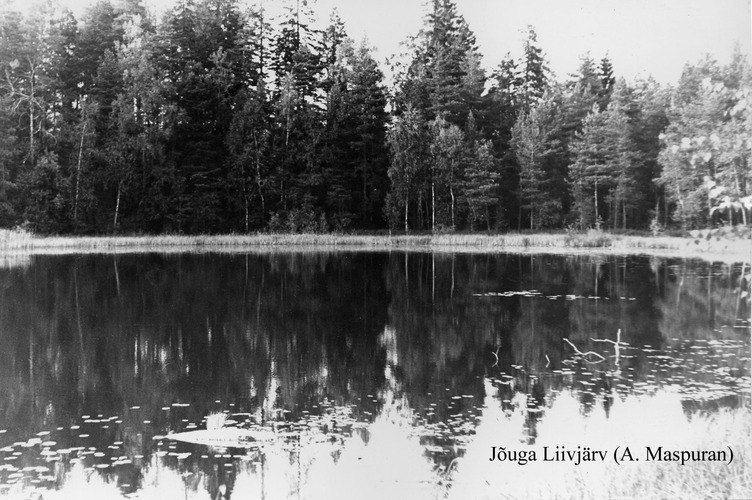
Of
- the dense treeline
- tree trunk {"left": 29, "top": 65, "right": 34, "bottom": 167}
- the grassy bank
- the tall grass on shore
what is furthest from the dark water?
the dense treeline

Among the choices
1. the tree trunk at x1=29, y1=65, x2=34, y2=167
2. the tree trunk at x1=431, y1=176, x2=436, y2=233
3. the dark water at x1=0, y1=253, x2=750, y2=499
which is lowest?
the dark water at x1=0, y1=253, x2=750, y2=499

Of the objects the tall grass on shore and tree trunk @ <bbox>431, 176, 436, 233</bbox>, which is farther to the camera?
tree trunk @ <bbox>431, 176, 436, 233</bbox>

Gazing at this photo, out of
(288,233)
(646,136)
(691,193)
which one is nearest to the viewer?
(691,193)

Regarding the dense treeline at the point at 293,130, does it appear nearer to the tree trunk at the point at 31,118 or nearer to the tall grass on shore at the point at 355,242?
the tree trunk at the point at 31,118

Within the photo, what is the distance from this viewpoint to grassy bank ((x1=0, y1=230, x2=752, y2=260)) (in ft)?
72.9

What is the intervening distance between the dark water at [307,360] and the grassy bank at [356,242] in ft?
20.9

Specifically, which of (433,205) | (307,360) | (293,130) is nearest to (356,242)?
(433,205)

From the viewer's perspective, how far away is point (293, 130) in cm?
3081

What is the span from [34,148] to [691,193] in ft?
72.4

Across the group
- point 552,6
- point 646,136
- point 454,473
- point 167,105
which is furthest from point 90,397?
point 167,105

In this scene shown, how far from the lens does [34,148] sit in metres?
25.2

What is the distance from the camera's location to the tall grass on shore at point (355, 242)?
22.4 meters

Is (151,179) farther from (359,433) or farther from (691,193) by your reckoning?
(359,433)

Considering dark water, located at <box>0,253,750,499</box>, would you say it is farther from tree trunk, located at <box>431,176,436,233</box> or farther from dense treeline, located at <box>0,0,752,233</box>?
dense treeline, located at <box>0,0,752,233</box>
